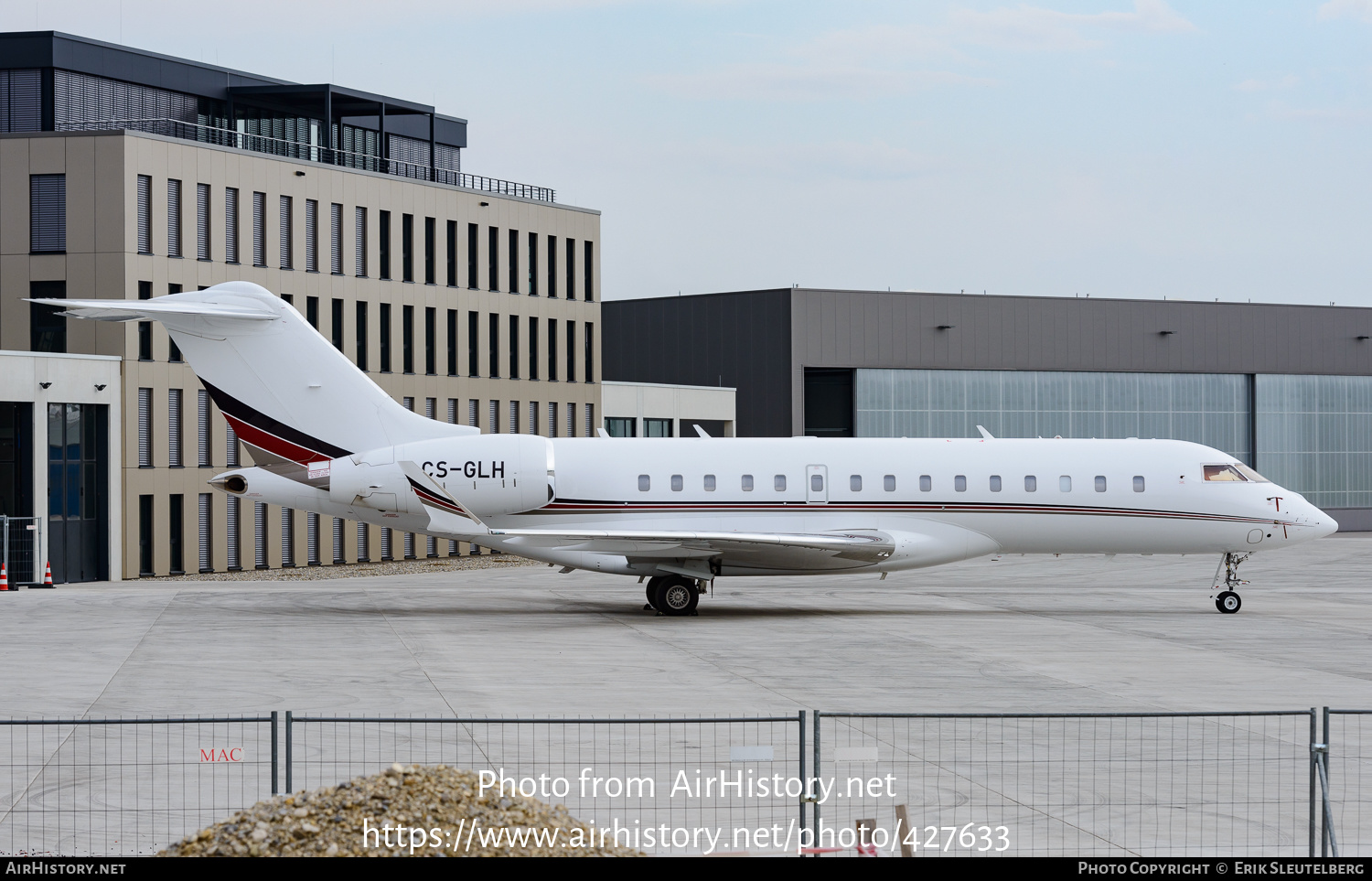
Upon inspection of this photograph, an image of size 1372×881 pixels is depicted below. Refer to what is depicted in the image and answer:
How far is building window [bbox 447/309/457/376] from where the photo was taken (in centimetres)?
4416

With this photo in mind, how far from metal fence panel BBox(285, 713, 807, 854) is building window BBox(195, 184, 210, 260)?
2631 centimetres

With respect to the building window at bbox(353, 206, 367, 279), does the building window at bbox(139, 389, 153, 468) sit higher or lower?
lower

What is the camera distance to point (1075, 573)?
3903 centimetres

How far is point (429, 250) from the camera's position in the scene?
43.7m

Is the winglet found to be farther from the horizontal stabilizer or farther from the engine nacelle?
the horizontal stabilizer

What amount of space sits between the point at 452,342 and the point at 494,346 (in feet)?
6.10

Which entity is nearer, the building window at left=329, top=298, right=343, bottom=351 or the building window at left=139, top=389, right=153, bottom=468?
the building window at left=139, top=389, right=153, bottom=468

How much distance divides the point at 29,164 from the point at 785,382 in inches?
1032

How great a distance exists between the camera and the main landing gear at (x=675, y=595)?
25062 mm

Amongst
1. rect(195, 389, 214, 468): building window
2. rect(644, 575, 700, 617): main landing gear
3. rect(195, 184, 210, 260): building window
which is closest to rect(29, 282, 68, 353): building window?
rect(195, 184, 210, 260): building window

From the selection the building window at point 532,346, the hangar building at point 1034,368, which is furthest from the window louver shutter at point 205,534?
the hangar building at point 1034,368

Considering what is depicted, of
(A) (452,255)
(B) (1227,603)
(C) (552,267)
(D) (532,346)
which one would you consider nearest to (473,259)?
(A) (452,255)

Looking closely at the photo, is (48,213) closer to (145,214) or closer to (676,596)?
(145,214)

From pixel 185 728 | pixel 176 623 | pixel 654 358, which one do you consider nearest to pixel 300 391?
pixel 176 623
